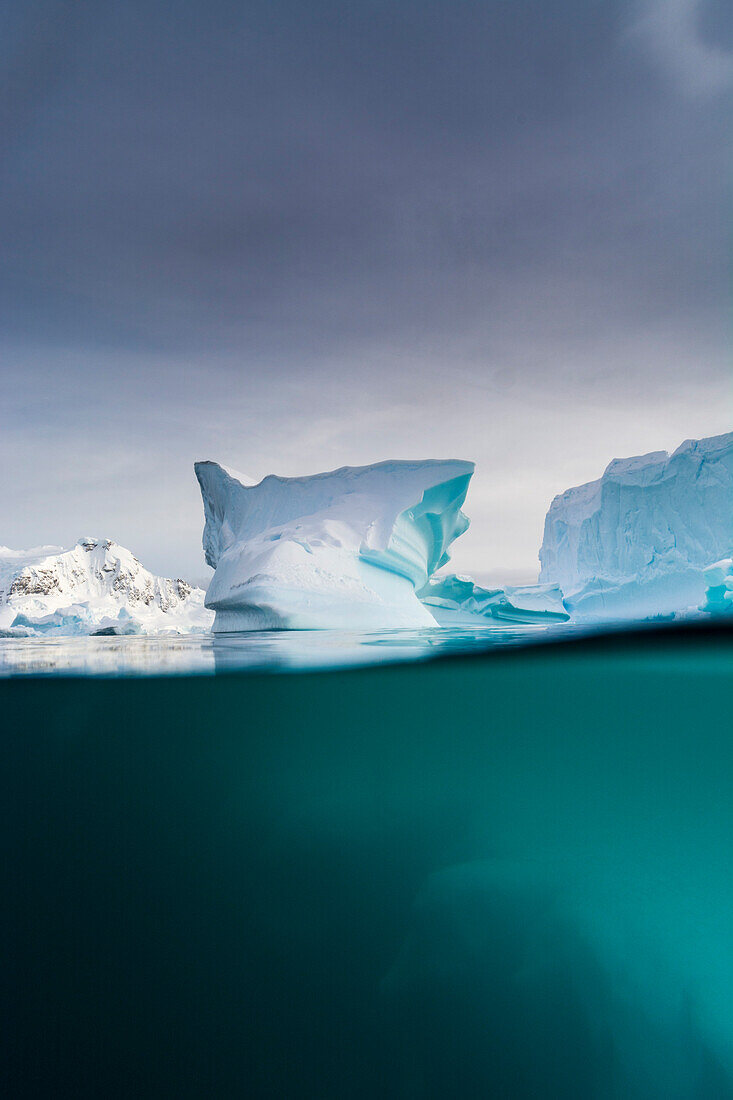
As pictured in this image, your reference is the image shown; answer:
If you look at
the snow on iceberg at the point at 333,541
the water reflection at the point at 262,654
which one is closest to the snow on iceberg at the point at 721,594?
the water reflection at the point at 262,654

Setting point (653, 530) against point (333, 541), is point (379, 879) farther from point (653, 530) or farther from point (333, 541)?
point (653, 530)

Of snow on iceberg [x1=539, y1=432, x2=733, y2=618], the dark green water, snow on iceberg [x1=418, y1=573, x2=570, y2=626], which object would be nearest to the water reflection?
the dark green water

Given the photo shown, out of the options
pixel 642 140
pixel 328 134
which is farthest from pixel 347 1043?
pixel 642 140

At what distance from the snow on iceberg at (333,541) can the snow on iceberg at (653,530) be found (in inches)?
191

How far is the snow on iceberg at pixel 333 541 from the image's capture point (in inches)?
518

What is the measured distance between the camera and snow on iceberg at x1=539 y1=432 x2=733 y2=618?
15844 millimetres

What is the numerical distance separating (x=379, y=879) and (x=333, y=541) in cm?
754

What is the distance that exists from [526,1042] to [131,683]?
8155mm

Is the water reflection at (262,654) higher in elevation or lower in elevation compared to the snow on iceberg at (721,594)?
lower

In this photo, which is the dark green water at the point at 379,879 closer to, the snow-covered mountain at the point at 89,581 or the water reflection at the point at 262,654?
the water reflection at the point at 262,654

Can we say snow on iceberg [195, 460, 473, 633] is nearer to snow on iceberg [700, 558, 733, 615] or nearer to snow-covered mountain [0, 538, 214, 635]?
snow on iceberg [700, 558, 733, 615]

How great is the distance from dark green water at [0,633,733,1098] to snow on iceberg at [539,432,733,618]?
15.9 feet

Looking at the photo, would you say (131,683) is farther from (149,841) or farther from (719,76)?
(719,76)

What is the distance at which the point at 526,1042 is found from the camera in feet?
22.8
